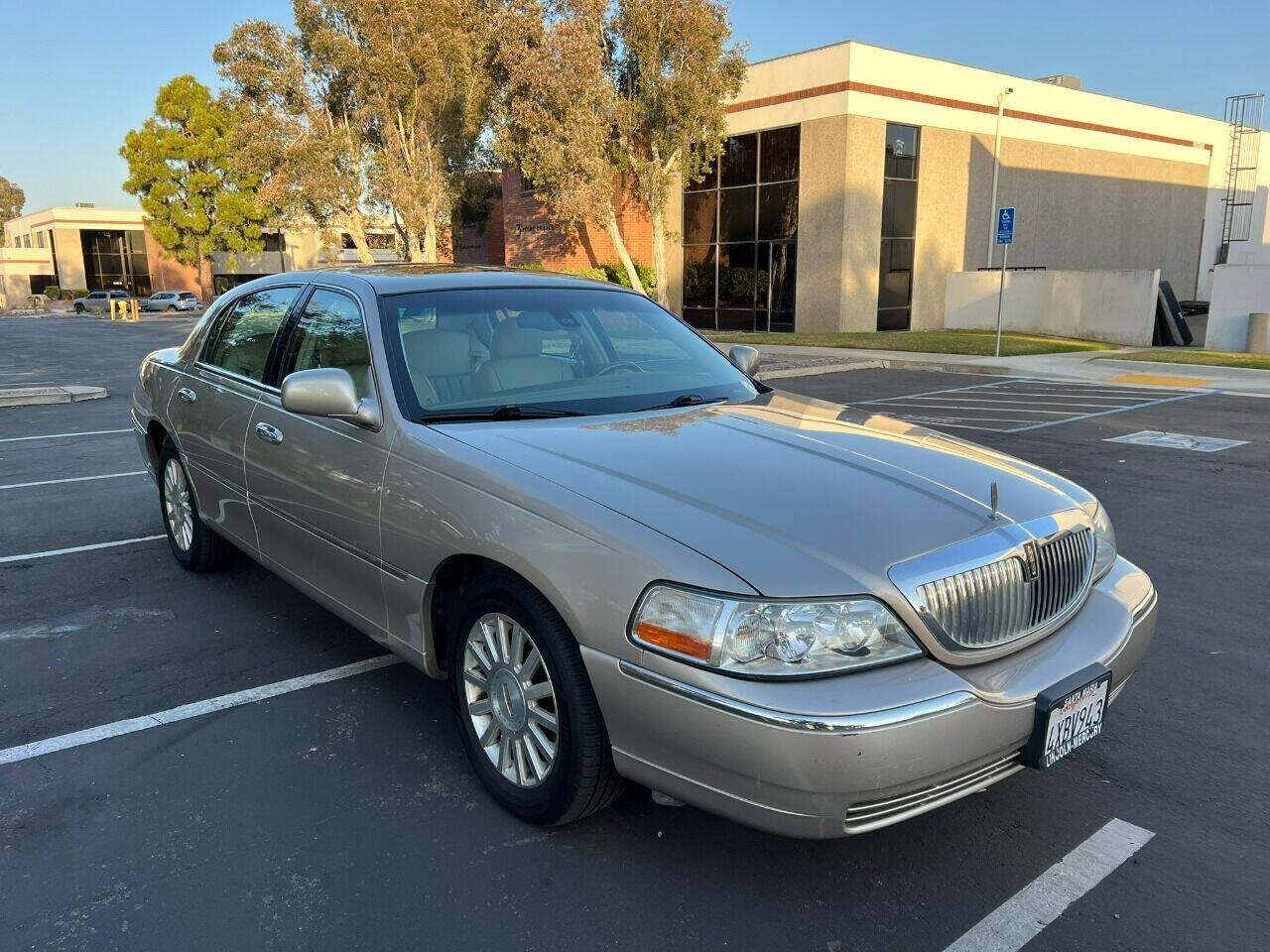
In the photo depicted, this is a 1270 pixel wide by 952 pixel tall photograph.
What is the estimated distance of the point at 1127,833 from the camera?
2.99m

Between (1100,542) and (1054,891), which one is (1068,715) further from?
(1100,542)

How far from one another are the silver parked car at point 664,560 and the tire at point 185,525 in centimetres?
114

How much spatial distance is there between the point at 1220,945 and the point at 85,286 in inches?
3191

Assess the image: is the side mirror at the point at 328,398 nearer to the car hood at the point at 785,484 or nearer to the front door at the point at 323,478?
the front door at the point at 323,478

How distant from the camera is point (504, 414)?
346 centimetres

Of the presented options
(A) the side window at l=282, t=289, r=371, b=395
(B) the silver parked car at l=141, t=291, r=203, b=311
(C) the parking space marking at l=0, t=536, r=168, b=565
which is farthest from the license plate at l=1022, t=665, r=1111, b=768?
(B) the silver parked car at l=141, t=291, r=203, b=311

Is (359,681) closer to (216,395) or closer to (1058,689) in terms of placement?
(216,395)

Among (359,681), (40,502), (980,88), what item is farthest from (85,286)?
(359,681)

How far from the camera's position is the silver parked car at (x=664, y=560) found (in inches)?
93.1

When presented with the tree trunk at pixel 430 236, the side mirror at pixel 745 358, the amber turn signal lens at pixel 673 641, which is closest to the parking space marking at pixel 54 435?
the side mirror at pixel 745 358

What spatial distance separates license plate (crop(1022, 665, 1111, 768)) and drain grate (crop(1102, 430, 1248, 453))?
317 inches

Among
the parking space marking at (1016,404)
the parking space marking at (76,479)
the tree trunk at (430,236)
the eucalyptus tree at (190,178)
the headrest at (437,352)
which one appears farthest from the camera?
the eucalyptus tree at (190,178)

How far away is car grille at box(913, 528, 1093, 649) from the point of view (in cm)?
251

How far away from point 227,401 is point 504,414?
74.8 inches
